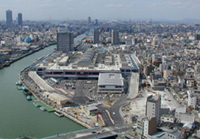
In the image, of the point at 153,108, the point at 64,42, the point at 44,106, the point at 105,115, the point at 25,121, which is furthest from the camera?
the point at 64,42

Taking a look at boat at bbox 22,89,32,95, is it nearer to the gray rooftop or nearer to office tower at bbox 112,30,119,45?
the gray rooftop

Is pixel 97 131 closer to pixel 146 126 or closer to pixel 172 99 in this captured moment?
pixel 146 126

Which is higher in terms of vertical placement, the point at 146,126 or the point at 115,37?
the point at 115,37

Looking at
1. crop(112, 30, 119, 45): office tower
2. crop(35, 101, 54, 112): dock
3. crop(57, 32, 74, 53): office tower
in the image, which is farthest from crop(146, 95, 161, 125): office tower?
crop(112, 30, 119, 45): office tower

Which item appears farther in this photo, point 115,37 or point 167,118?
point 115,37

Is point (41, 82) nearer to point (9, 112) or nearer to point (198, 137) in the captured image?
point (9, 112)

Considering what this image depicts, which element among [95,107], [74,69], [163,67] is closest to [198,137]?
[95,107]

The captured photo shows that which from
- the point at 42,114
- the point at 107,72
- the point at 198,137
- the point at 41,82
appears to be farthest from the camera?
the point at 107,72

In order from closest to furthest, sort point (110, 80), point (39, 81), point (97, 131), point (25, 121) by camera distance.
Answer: point (97, 131), point (25, 121), point (110, 80), point (39, 81)

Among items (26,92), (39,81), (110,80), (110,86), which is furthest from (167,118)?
(39,81)

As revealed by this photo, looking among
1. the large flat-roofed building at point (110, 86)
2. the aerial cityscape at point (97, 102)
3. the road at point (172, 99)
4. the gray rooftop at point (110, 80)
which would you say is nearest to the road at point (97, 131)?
the aerial cityscape at point (97, 102)

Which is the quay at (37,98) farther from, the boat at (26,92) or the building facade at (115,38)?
the building facade at (115,38)
